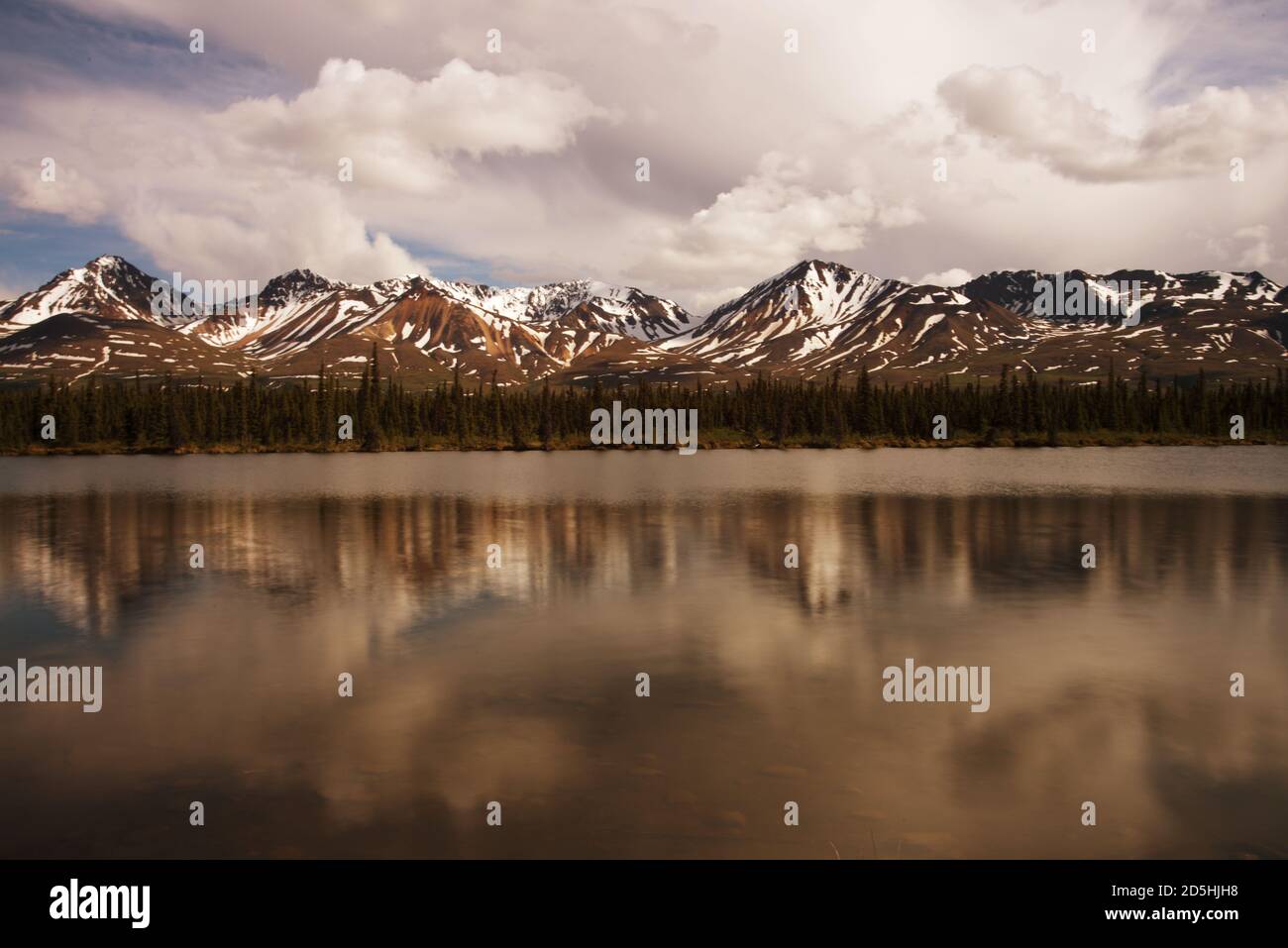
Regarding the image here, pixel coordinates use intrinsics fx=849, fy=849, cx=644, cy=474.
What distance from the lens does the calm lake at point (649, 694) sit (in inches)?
490

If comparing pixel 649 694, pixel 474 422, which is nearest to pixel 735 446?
pixel 474 422

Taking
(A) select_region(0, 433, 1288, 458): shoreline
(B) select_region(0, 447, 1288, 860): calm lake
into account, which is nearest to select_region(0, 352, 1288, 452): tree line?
(A) select_region(0, 433, 1288, 458): shoreline

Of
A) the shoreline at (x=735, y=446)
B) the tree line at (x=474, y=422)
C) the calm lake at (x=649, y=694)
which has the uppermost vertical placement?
the tree line at (x=474, y=422)

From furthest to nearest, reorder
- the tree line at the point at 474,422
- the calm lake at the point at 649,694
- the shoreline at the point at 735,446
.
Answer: the tree line at the point at 474,422 < the shoreline at the point at 735,446 < the calm lake at the point at 649,694

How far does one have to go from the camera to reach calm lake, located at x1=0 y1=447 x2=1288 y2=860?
40.9ft

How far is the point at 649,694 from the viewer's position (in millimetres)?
18594

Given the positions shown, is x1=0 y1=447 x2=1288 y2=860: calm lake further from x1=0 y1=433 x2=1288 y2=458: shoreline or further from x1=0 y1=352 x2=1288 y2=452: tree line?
x1=0 y1=352 x2=1288 y2=452: tree line

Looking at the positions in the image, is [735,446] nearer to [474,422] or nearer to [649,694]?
[474,422]

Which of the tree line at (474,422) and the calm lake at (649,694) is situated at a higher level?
the tree line at (474,422)

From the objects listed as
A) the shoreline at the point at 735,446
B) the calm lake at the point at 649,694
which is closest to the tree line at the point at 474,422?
the shoreline at the point at 735,446

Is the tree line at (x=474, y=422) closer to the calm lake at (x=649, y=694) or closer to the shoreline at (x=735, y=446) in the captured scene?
the shoreline at (x=735, y=446)

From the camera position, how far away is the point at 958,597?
28609 mm
